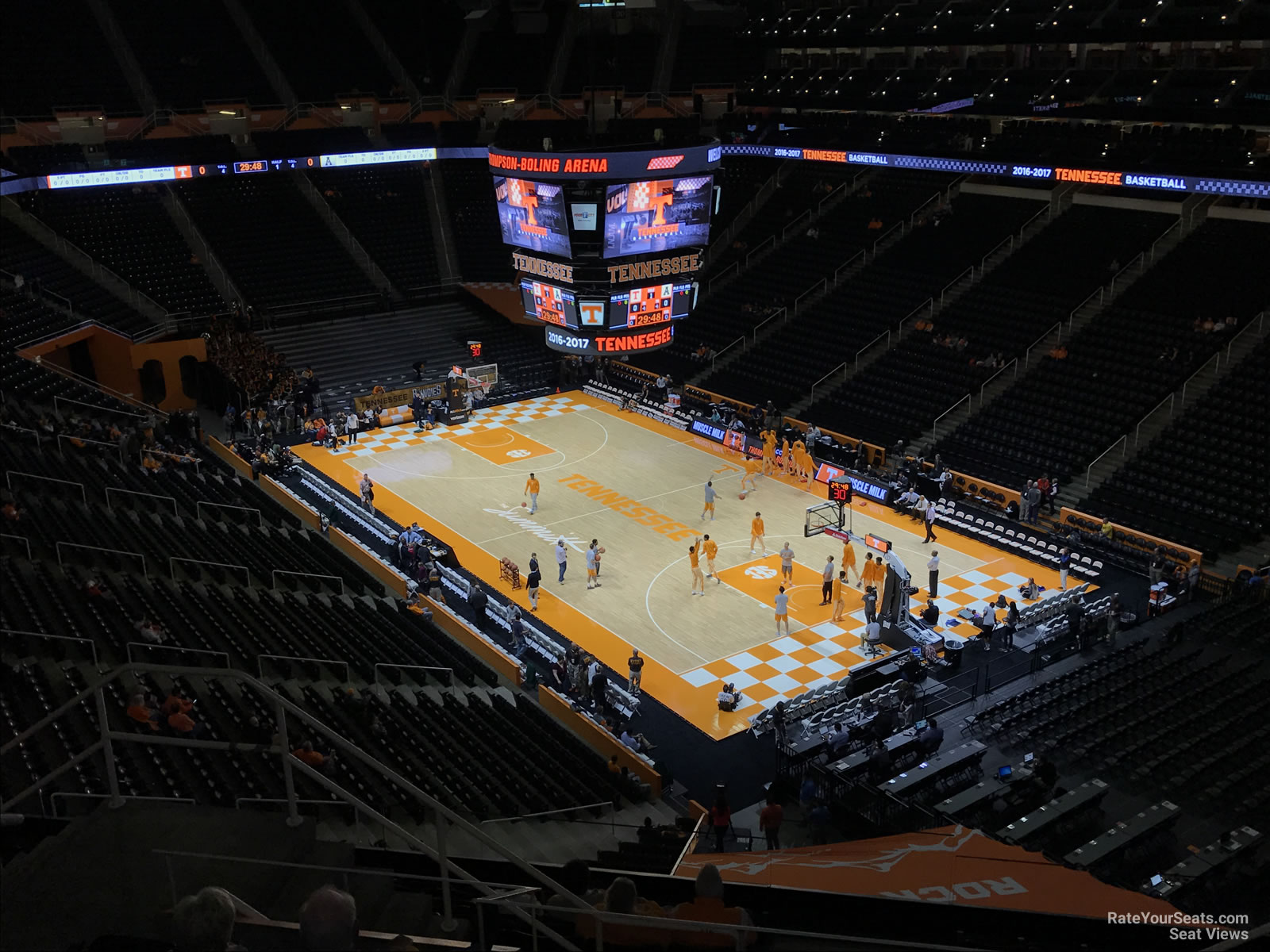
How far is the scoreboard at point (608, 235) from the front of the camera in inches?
1034

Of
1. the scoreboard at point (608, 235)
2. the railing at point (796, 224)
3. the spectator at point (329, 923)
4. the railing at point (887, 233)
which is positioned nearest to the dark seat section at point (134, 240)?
the scoreboard at point (608, 235)

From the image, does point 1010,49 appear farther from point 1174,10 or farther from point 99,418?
point 99,418

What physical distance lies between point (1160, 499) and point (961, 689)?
9604 mm

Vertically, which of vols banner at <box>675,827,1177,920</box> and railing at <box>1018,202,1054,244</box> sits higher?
railing at <box>1018,202,1054,244</box>

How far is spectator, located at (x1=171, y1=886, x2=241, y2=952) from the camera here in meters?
5.22

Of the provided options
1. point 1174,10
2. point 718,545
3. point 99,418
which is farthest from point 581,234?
point 1174,10

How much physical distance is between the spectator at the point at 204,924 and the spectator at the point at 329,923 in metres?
0.36

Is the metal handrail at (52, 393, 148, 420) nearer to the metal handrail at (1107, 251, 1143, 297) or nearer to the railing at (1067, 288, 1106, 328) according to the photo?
the railing at (1067, 288, 1106, 328)

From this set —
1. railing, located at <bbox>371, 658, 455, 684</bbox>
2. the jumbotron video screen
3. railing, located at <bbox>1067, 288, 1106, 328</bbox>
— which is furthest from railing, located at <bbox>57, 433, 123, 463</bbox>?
railing, located at <bbox>1067, 288, 1106, 328</bbox>

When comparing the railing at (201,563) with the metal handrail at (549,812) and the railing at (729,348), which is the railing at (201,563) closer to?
the metal handrail at (549,812)

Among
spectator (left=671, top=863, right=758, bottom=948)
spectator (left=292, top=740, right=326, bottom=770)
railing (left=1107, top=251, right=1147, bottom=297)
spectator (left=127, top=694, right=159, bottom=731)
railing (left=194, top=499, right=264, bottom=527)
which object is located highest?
railing (left=1107, top=251, right=1147, bottom=297)

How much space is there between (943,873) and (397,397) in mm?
30469

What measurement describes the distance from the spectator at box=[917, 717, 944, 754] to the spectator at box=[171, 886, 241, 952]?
14.5 m

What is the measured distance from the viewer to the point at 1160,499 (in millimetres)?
26781
